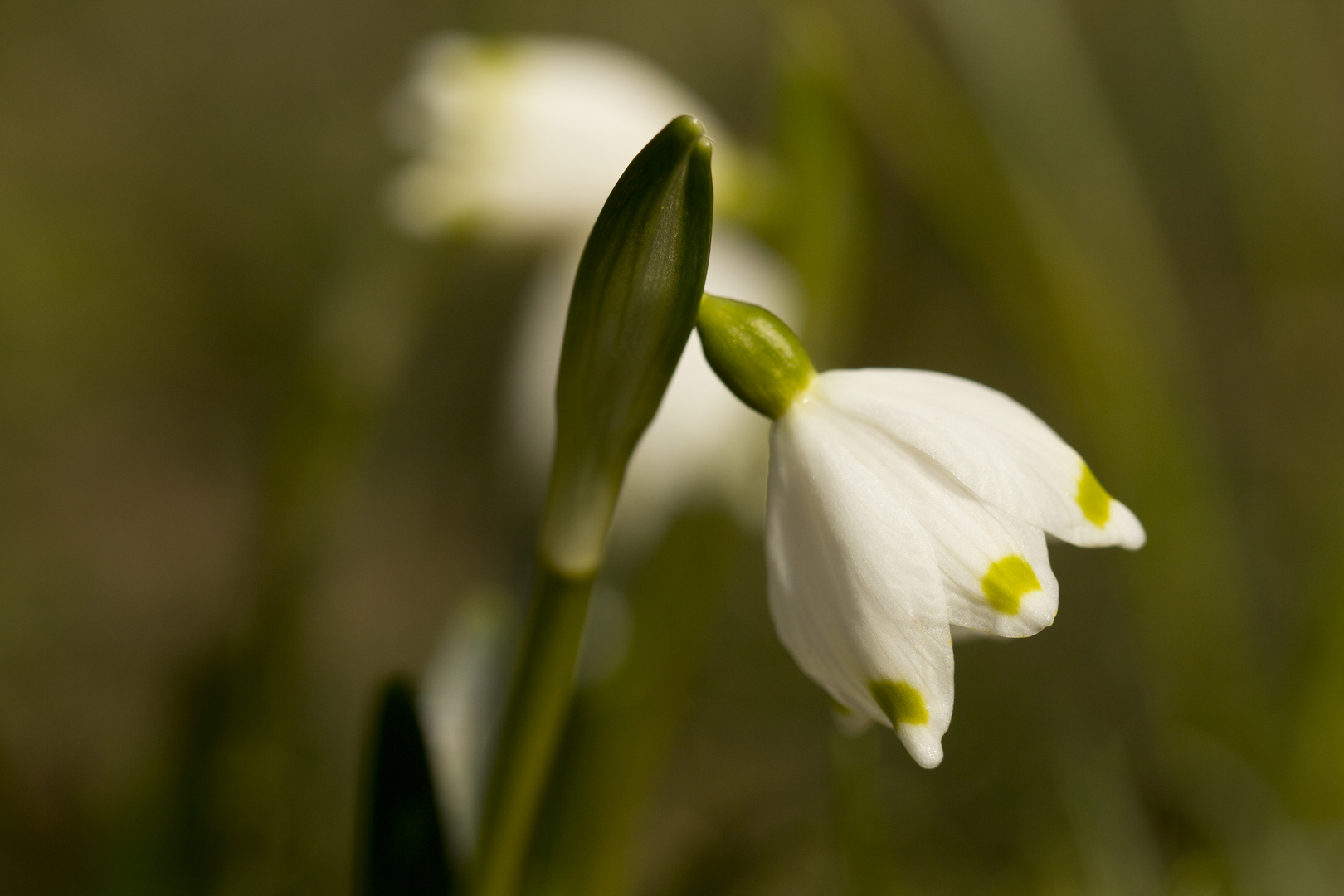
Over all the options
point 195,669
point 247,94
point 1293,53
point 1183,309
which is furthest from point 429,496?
point 1293,53

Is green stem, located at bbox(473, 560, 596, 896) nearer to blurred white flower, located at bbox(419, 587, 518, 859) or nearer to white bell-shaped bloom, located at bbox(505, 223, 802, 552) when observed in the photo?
blurred white flower, located at bbox(419, 587, 518, 859)

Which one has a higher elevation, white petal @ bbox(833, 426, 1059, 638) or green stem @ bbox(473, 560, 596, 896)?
white petal @ bbox(833, 426, 1059, 638)

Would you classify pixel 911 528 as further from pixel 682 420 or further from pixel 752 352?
pixel 682 420

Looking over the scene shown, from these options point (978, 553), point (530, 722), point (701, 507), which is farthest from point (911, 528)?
point (701, 507)

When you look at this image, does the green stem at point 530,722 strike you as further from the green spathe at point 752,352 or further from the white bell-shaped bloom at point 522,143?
the white bell-shaped bloom at point 522,143

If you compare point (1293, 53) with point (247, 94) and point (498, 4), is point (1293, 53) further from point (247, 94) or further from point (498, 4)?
point (247, 94)

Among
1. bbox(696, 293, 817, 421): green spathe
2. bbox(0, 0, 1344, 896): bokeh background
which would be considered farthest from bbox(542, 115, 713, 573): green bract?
bbox(0, 0, 1344, 896): bokeh background
